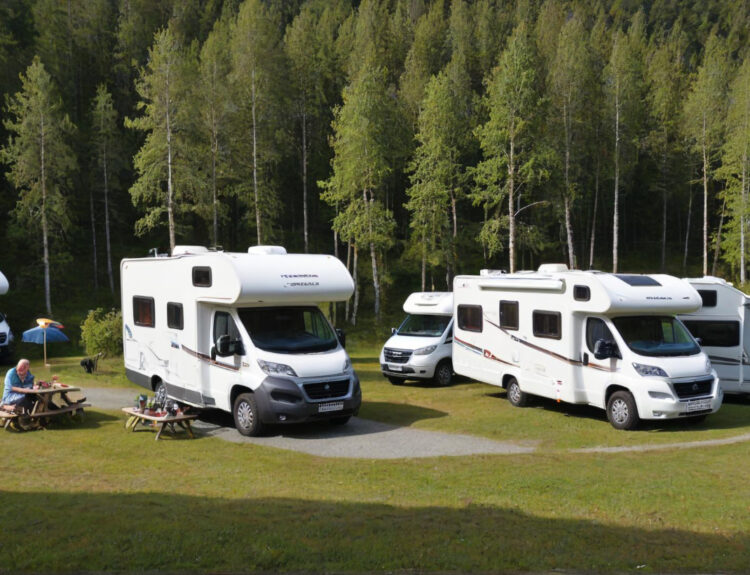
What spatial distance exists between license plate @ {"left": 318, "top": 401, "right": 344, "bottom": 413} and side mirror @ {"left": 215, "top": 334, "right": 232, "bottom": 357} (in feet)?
6.35

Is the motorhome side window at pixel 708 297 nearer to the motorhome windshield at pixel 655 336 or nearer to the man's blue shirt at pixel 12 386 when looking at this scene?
the motorhome windshield at pixel 655 336

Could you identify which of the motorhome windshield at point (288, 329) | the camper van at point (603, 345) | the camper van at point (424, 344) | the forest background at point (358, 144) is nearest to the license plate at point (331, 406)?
the motorhome windshield at point (288, 329)

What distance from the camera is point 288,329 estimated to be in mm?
12148

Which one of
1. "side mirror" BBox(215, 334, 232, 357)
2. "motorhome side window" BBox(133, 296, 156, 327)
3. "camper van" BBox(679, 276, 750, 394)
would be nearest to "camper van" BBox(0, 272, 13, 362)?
"motorhome side window" BBox(133, 296, 156, 327)

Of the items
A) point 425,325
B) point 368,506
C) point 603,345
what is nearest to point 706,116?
point 425,325

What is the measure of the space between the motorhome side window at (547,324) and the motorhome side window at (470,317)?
81.4 inches

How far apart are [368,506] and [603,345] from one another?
7033 mm

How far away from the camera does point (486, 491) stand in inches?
309

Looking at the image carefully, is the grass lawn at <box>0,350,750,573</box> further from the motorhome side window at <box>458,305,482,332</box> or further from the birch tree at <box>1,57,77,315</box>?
the birch tree at <box>1,57,77,315</box>

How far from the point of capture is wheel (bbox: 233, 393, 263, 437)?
1131cm

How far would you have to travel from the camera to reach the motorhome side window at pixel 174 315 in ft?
42.5

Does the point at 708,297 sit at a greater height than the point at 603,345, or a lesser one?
greater

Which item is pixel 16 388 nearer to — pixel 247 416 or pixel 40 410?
pixel 40 410

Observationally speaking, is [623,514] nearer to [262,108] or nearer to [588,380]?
[588,380]
